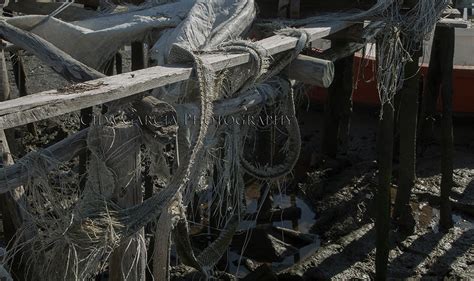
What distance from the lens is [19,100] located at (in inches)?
101

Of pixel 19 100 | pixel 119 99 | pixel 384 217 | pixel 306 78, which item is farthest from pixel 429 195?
pixel 19 100

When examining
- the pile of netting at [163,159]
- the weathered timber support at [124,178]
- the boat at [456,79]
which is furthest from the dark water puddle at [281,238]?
the weathered timber support at [124,178]

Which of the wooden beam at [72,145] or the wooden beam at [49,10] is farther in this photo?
the wooden beam at [49,10]

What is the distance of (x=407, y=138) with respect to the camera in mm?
7398

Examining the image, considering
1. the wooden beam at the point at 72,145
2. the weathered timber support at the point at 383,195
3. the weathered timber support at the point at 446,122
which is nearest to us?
the wooden beam at the point at 72,145

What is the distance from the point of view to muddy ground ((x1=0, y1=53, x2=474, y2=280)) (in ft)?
23.3

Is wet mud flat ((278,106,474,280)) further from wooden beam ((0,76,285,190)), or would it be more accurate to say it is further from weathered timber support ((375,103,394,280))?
wooden beam ((0,76,285,190))

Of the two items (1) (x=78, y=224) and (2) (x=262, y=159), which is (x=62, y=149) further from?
(2) (x=262, y=159)

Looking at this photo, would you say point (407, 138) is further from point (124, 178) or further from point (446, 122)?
point (124, 178)

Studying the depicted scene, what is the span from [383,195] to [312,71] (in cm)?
279

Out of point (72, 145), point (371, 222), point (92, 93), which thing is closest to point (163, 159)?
point (72, 145)

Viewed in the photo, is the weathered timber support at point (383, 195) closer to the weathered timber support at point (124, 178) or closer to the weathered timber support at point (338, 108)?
the weathered timber support at point (338, 108)

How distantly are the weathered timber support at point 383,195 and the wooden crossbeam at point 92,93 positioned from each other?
10.7 ft

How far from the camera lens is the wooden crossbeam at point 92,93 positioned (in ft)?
8.18
